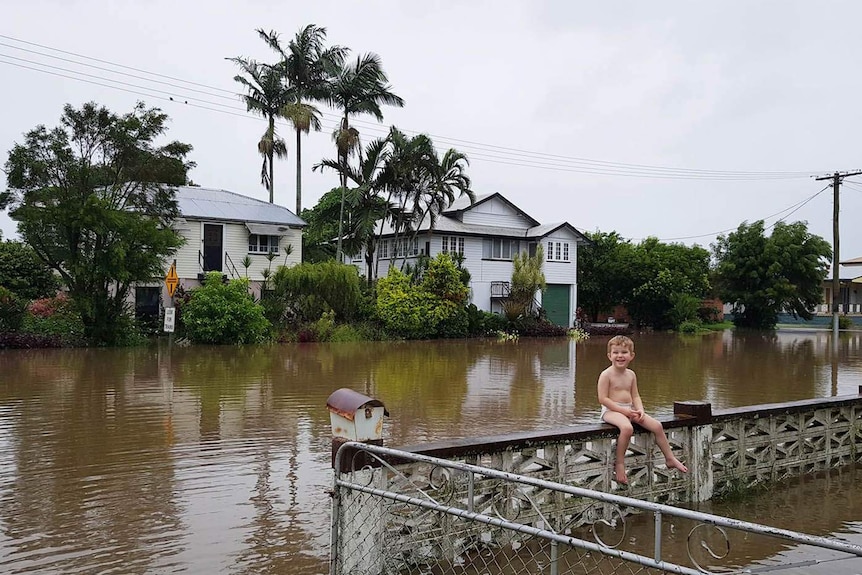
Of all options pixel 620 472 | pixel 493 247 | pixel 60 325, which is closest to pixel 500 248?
pixel 493 247

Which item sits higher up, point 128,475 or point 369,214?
point 369,214

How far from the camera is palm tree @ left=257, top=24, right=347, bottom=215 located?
120ft

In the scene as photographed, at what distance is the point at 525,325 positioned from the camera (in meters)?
36.3

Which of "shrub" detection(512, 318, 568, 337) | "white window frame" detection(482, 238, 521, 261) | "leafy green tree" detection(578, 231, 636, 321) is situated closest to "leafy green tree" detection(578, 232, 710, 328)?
"leafy green tree" detection(578, 231, 636, 321)

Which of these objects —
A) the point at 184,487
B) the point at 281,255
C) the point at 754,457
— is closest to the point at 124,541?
the point at 184,487

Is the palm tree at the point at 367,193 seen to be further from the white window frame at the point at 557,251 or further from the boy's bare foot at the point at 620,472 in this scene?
the boy's bare foot at the point at 620,472

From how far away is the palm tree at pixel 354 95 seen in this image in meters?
35.4

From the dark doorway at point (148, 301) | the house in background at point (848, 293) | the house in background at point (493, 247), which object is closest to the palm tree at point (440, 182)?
the house in background at point (493, 247)

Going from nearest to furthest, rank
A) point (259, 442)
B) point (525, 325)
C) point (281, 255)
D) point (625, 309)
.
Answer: point (259, 442) < point (281, 255) < point (525, 325) < point (625, 309)

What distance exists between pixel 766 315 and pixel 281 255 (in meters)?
31.7

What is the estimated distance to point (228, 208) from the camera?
111 feet

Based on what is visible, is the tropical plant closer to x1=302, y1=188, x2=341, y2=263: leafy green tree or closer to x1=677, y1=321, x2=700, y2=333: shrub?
x1=302, y1=188, x2=341, y2=263: leafy green tree

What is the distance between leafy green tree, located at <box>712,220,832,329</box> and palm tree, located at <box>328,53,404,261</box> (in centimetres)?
2604

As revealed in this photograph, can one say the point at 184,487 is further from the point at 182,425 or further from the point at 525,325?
the point at 525,325
